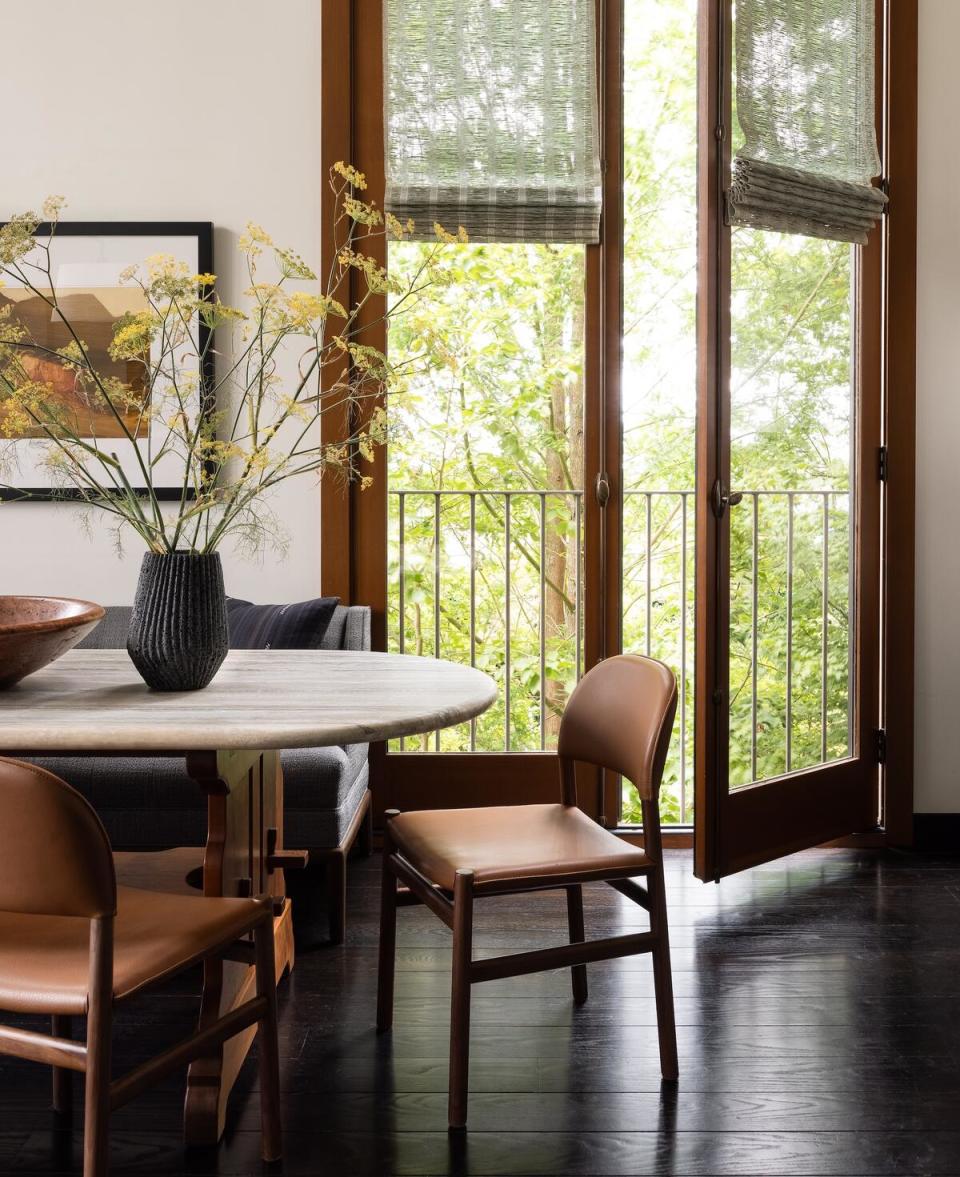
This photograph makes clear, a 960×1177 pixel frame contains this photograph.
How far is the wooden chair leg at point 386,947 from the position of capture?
2.17 m

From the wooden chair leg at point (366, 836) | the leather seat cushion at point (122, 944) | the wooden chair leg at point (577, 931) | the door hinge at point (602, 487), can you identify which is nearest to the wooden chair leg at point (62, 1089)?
the leather seat cushion at point (122, 944)

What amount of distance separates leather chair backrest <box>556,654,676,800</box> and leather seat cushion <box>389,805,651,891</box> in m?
0.13

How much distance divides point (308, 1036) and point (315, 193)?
2.50m

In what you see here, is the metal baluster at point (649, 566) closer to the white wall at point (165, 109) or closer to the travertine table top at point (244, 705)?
the white wall at point (165, 109)

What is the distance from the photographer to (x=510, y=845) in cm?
202

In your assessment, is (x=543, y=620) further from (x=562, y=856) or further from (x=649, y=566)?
(x=562, y=856)

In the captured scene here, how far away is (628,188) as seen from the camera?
389 cm

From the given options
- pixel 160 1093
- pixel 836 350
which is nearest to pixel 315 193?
pixel 836 350

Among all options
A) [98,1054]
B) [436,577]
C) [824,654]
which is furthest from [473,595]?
[98,1054]

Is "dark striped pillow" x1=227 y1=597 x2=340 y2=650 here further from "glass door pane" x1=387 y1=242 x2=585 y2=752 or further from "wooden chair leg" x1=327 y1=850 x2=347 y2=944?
"glass door pane" x1=387 y1=242 x2=585 y2=752

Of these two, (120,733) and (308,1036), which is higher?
(120,733)

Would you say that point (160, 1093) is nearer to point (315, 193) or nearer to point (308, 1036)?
point (308, 1036)

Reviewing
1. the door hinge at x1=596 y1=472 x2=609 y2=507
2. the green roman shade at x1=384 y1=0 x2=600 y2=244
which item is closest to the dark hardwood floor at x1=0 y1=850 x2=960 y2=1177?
the door hinge at x1=596 y1=472 x2=609 y2=507

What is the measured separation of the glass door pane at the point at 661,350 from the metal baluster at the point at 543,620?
0.30m
